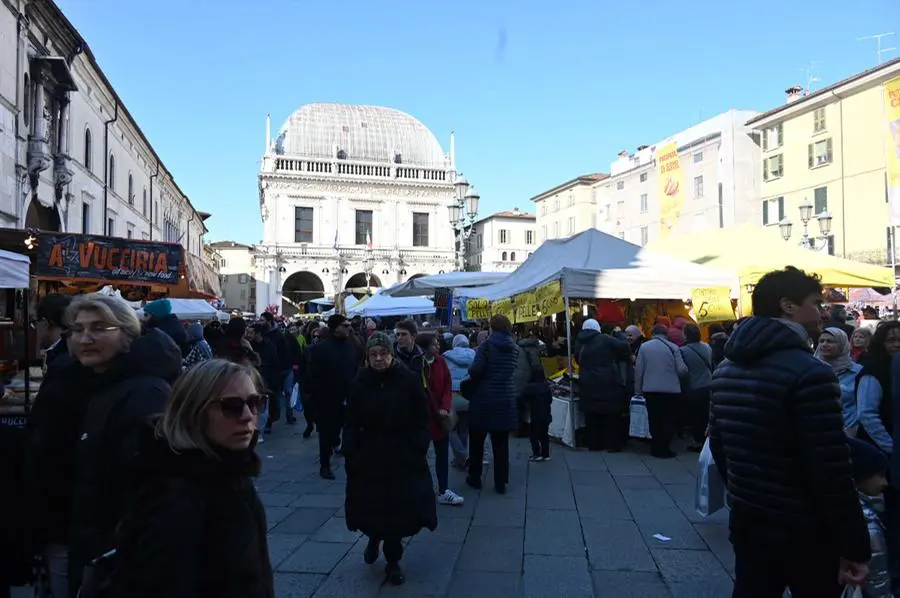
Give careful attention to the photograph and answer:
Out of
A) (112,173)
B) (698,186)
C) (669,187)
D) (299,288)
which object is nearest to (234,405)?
(112,173)

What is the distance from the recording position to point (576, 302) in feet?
42.3

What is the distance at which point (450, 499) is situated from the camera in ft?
20.7

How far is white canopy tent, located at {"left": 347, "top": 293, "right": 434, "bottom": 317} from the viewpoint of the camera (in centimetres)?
1847

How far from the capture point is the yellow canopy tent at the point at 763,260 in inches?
406

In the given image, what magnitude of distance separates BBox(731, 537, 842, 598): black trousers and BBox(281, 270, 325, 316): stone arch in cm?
4491

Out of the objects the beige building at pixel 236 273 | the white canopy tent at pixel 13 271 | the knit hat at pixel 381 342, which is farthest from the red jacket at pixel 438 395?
the beige building at pixel 236 273

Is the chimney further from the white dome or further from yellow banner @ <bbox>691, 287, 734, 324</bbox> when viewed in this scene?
yellow banner @ <bbox>691, 287, 734, 324</bbox>

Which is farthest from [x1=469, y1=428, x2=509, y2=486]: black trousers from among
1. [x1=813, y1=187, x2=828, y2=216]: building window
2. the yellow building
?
[x1=813, y1=187, x2=828, y2=216]: building window

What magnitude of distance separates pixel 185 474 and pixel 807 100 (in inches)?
1551

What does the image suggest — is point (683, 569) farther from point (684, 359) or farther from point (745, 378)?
point (684, 359)

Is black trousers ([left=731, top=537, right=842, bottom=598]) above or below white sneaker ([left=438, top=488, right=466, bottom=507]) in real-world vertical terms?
above

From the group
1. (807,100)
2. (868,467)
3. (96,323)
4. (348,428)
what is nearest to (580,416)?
(348,428)

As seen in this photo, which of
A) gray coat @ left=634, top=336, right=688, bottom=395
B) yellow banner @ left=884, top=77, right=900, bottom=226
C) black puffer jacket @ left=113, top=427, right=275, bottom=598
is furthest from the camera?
yellow banner @ left=884, top=77, right=900, bottom=226

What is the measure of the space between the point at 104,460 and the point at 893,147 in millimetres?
18356
